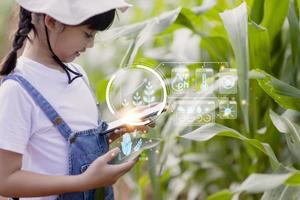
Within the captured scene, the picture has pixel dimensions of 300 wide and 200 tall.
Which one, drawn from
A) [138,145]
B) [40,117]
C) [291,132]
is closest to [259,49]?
[291,132]

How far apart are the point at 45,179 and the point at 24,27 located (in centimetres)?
16

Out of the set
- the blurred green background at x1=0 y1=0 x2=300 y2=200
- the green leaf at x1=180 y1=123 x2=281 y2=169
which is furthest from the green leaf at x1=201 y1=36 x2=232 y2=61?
the green leaf at x1=180 y1=123 x2=281 y2=169

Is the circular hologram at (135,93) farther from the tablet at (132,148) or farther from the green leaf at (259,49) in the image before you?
the green leaf at (259,49)

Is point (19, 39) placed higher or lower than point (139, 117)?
higher

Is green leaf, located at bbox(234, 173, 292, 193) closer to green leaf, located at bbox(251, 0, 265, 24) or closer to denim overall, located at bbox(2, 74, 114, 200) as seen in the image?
denim overall, located at bbox(2, 74, 114, 200)

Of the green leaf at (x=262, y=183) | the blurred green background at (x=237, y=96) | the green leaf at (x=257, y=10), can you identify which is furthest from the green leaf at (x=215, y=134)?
the green leaf at (x=257, y=10)

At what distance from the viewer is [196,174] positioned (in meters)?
1.21

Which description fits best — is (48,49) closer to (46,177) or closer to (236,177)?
(46,177)

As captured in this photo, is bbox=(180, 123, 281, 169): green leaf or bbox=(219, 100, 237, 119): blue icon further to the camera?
bbox=(219, 100, 237, 119): blue icon

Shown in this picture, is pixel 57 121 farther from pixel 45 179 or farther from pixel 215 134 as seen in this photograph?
pixel 215 134

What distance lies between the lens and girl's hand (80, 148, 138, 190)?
737 millimetres

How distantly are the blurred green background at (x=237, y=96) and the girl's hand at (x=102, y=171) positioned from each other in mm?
83

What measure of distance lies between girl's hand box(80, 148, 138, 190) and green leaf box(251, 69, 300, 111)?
0.64ft

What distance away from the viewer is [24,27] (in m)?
0.75
